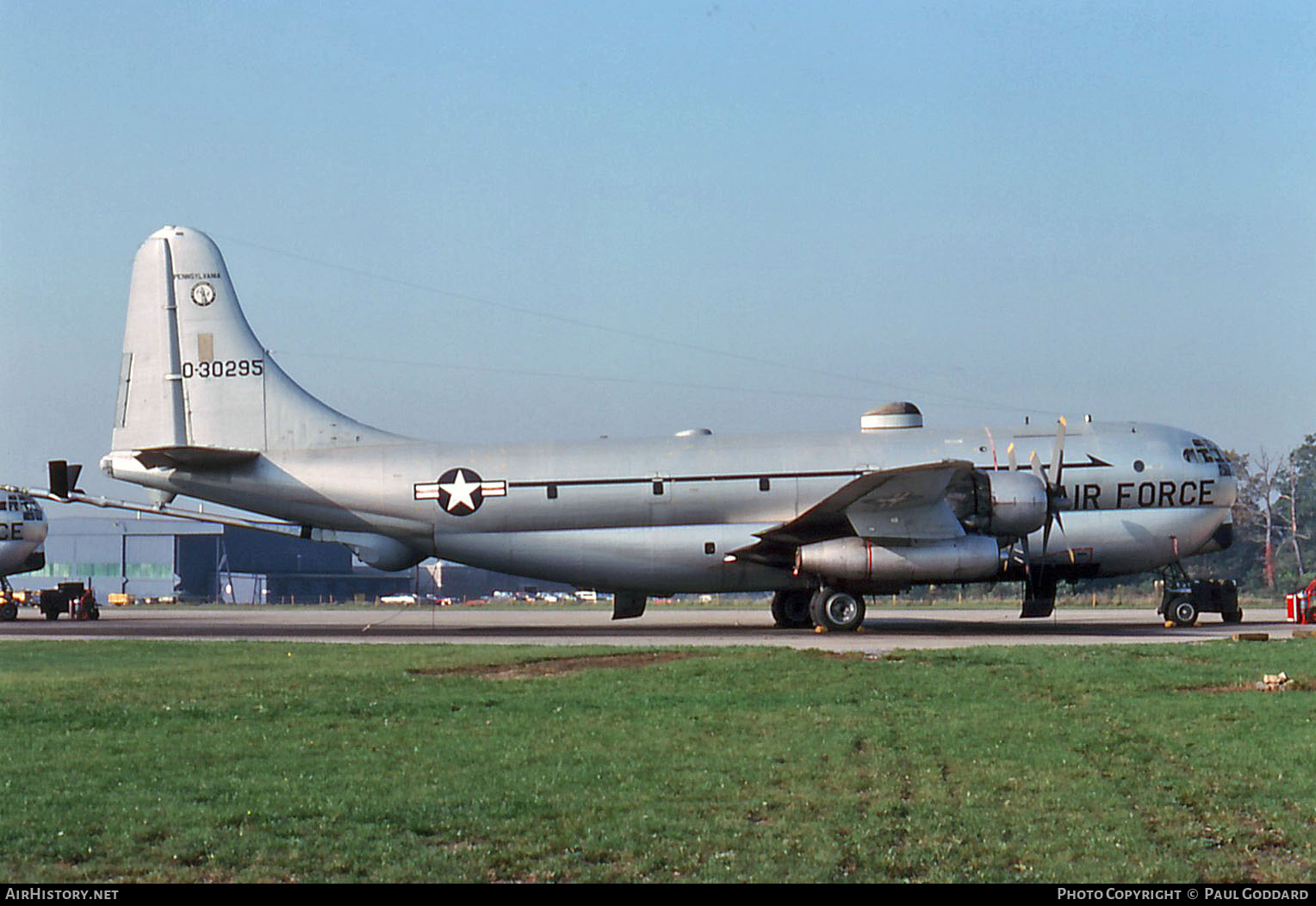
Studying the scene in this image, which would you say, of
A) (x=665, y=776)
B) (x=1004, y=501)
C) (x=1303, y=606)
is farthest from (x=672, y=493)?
(x=665, y=776)

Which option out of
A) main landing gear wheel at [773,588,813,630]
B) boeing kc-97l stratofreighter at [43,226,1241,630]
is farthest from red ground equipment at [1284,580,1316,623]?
main landing gear wheel at [773,588,813,630]

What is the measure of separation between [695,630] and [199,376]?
49.8 feet

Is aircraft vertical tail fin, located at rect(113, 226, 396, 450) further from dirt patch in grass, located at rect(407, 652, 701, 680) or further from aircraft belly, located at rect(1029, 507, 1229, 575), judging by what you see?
aircraft belly, located at rect(1029, 507, 1229, 575)

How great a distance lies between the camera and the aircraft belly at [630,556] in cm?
3400

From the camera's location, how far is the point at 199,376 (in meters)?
36.2

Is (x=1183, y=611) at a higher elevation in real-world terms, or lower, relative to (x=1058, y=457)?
lower

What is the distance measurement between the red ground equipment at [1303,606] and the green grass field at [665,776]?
16959mm

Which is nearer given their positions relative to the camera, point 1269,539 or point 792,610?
point 792,610

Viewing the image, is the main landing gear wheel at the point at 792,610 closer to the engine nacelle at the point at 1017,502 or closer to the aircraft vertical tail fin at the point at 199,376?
the engine nacelle at the point at 1017,502

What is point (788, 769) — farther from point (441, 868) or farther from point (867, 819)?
point (441, 868)

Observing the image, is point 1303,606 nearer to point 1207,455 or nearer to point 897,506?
point 1207,455

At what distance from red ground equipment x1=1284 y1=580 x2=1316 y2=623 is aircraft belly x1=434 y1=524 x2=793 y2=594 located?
13923 millimetres

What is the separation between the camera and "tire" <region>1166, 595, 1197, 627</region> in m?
33.8

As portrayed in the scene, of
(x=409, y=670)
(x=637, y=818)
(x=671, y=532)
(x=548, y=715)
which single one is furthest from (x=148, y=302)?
(x=637, y=818)
